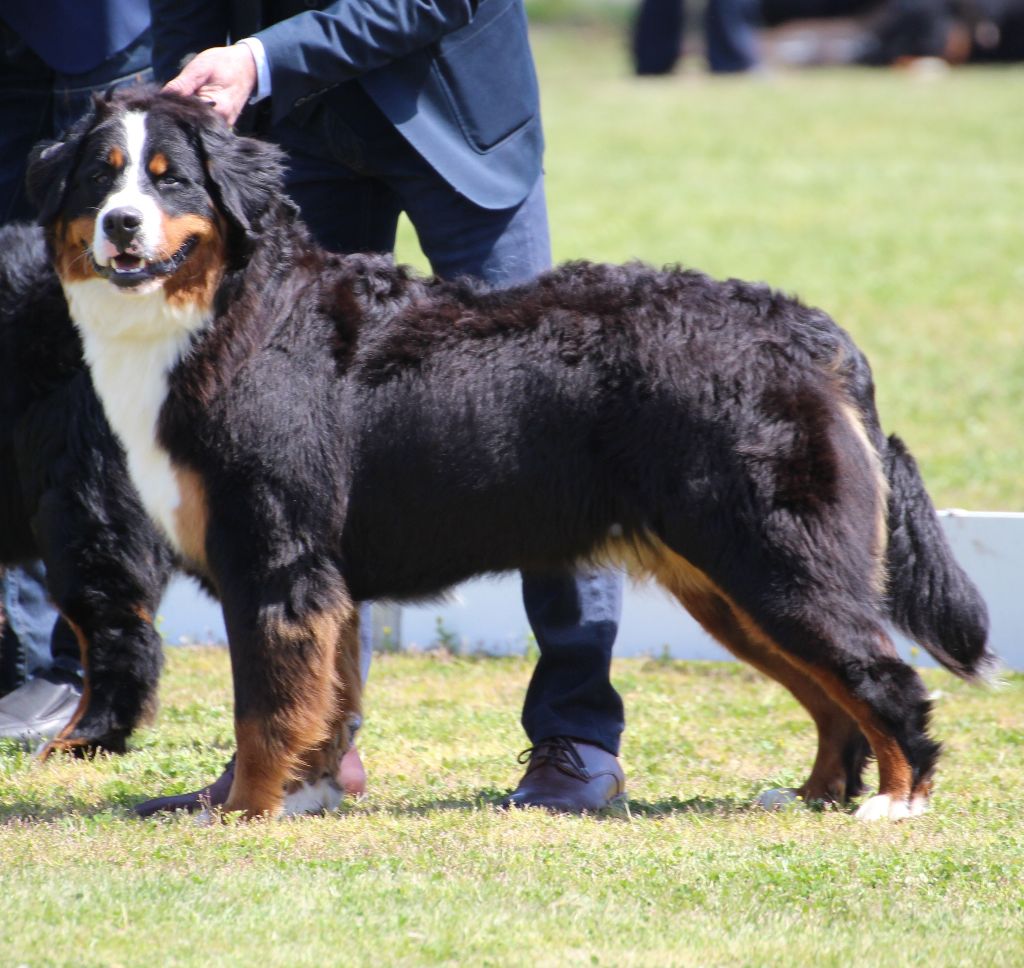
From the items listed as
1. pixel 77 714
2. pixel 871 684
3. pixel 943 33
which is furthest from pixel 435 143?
pixel 943 33

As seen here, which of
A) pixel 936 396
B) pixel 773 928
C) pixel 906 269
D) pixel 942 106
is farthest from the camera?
pixel 942 106

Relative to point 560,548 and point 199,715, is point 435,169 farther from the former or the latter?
point 199,715

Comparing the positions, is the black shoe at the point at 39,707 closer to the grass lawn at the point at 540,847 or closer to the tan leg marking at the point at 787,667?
the grass lawn at the point at 540,847

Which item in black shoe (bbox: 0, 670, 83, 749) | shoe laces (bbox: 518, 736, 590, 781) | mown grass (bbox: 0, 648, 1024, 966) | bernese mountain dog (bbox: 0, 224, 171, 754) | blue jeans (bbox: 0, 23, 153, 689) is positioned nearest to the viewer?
mown grass (bbox: 0, 648, 1024, 966)

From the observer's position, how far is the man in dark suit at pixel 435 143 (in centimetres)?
448

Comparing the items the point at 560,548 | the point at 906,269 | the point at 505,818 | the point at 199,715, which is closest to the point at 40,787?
the point at 199,715

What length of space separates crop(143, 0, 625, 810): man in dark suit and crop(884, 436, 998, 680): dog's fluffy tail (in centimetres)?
87

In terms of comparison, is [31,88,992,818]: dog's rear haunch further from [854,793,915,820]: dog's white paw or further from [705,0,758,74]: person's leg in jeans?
[705,0,758,74]: person's leg in jeans

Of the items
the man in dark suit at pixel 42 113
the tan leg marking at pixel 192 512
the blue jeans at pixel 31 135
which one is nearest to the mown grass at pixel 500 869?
the man in dark suit at pixel 42 113

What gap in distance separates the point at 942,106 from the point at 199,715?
15763mm

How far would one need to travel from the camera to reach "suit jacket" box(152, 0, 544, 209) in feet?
14.7

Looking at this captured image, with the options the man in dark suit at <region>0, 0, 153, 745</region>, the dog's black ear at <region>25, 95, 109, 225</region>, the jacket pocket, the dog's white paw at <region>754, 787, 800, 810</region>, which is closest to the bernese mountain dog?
the man in dark suit at <region>0, 0, 153, 745</region>

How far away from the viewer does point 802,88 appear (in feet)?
68.4

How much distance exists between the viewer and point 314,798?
4.66 m
